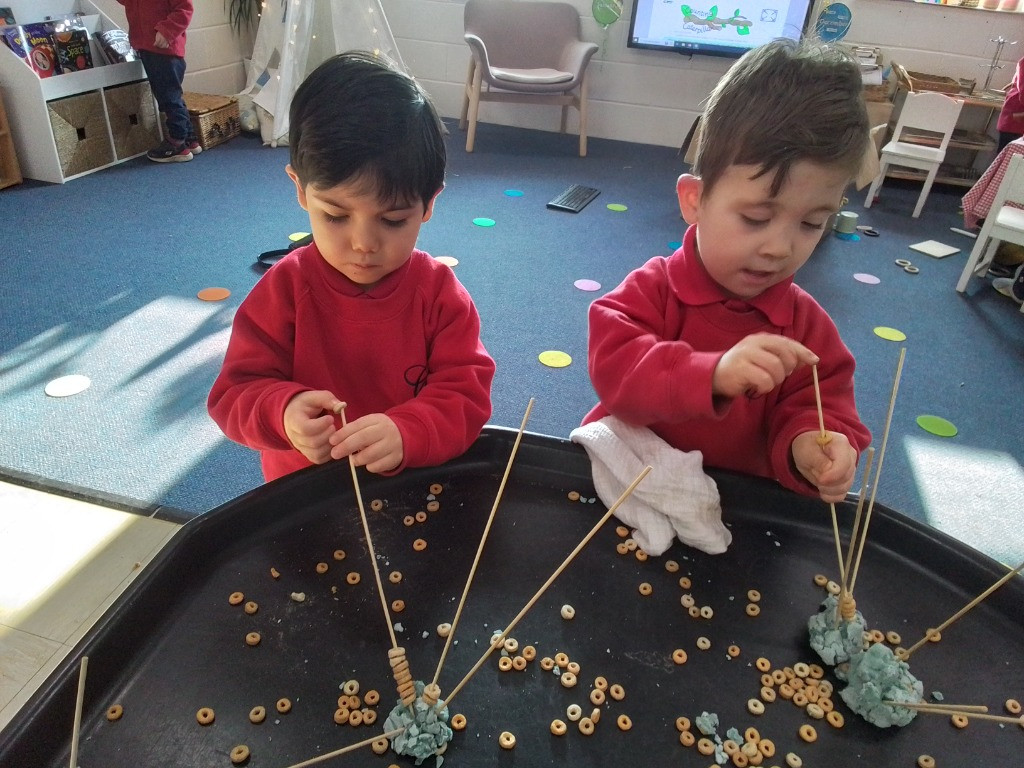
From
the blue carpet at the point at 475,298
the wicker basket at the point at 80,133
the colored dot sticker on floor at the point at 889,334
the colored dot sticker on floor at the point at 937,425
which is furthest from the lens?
the wicker basket at the point at 80,133

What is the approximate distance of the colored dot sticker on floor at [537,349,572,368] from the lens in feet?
7.15

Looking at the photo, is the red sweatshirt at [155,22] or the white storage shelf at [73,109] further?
the red sweatshirt at [155,22]

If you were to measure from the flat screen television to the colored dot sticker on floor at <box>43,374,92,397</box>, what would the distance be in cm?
371

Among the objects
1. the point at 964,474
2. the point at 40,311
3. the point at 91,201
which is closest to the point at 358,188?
the point at 964,474

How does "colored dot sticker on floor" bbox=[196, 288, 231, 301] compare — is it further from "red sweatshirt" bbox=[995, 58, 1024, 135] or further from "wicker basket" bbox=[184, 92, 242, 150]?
"red sweatshirt" bbox=[995, 58, 1024, 135]

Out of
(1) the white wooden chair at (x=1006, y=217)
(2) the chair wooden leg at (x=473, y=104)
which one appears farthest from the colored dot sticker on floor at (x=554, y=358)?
(2) the chair wooden leg at (x=473, y=104)

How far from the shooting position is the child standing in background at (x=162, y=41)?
3.30 m

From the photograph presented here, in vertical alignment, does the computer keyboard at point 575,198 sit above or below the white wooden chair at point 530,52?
below

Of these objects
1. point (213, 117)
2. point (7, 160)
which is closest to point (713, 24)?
point (213, 117)

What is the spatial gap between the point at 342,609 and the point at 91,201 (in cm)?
311

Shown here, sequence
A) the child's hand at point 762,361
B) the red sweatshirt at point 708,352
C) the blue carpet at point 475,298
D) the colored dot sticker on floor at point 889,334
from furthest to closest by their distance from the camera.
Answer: the colored dot sticker on floor at point 889,334 < the blue carpet at point 475,298 < the red sweatshirt at point 708,352 < the child's hand at point 762,361

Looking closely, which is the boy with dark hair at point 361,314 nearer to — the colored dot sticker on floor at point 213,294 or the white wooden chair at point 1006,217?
the colored dot sticker on floor at point 213,294

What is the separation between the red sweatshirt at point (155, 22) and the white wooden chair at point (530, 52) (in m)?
1.55

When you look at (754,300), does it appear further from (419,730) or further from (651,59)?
(651,59)
